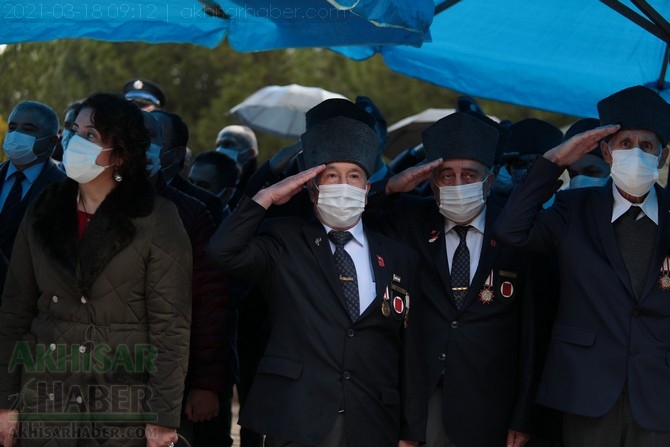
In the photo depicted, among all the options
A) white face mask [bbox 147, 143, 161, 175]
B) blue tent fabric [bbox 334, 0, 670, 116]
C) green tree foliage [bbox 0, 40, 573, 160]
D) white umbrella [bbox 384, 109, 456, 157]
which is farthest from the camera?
green tree foliage [bbox 0, 40, 573, 160]

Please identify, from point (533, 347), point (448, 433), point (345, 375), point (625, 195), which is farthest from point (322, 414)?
point (625, 195)

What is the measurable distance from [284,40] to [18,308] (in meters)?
2.39

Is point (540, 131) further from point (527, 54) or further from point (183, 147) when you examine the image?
point (183, 147)

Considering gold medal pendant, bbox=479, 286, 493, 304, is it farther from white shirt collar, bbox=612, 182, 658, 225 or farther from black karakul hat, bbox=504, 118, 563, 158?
black karakul hat, bbox=504, 118, 563, 158

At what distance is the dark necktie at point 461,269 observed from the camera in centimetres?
535

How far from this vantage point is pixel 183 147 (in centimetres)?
636

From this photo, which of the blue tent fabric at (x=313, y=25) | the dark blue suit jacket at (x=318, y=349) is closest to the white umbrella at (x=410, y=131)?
the blue tent fabric at (x=313, y=25)

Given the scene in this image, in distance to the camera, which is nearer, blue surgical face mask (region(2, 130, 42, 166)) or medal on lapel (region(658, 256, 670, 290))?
medal on lapel (region(658, 256, 670, 290))

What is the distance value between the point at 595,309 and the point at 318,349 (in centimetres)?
121

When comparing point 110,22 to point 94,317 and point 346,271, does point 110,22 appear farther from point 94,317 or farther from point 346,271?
point 346,271

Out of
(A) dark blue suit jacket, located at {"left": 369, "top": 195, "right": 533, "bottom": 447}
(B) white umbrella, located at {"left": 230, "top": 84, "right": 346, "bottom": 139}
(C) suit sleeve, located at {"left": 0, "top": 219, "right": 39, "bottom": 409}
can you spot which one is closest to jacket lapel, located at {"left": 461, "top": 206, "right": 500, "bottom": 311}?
(A) dark blue suit jacket, located at {"left": 369, "top": 195, "right": 533, "bottom": 447}

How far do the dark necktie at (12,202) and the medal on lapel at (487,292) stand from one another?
2.56 m

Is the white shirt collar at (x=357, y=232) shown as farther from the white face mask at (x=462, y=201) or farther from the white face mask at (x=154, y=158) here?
the white face mask at (x=154, y=158)

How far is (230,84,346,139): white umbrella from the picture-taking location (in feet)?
42.7
